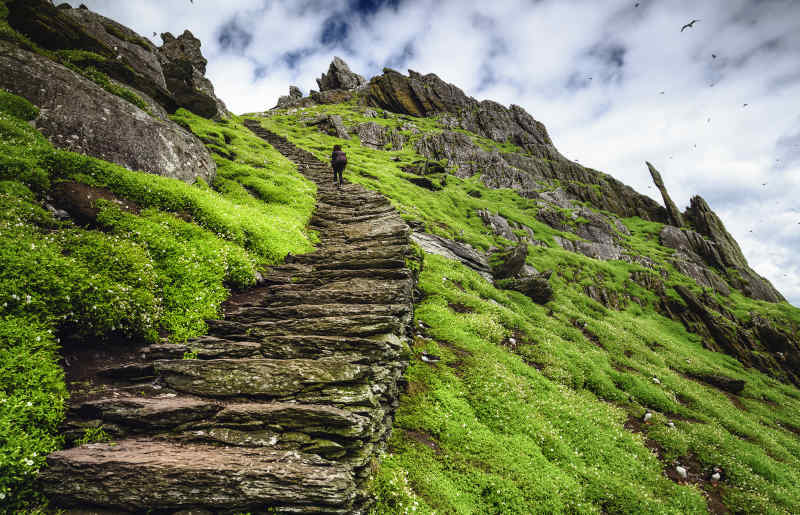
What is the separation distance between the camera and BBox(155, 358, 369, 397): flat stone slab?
739cm

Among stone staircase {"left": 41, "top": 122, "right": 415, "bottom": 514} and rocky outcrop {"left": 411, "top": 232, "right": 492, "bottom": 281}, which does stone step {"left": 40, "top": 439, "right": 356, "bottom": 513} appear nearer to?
stone staircase {"left": 41, "top": 122, "right": 415, "bottom": 514}

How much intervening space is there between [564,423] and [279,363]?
1142 centimetres

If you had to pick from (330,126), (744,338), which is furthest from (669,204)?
(330,126)

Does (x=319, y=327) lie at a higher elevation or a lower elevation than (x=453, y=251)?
lower

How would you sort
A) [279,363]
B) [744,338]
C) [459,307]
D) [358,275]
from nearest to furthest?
1. [279,363]
2. [358,275]
3. [459,307]
4. [744,338]

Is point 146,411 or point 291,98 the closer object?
point 146,411

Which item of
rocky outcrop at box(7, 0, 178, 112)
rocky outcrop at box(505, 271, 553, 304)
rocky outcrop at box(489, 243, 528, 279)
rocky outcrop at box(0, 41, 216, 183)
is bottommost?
rocky outcrop at box(505, 271, 553, 304)

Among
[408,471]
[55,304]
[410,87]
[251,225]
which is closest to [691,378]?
Result: [408,471]

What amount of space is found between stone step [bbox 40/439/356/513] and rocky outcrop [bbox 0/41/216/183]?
14.3m

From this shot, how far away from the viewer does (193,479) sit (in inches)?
209

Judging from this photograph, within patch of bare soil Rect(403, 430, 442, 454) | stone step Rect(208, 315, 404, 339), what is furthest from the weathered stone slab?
patch of bare soil Rect(403, 430, 442, 454)

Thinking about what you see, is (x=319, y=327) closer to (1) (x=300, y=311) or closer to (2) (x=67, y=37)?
(1) (x=300, y=311)

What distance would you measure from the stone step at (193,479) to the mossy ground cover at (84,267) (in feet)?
1.90

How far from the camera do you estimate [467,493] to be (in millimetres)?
8266
